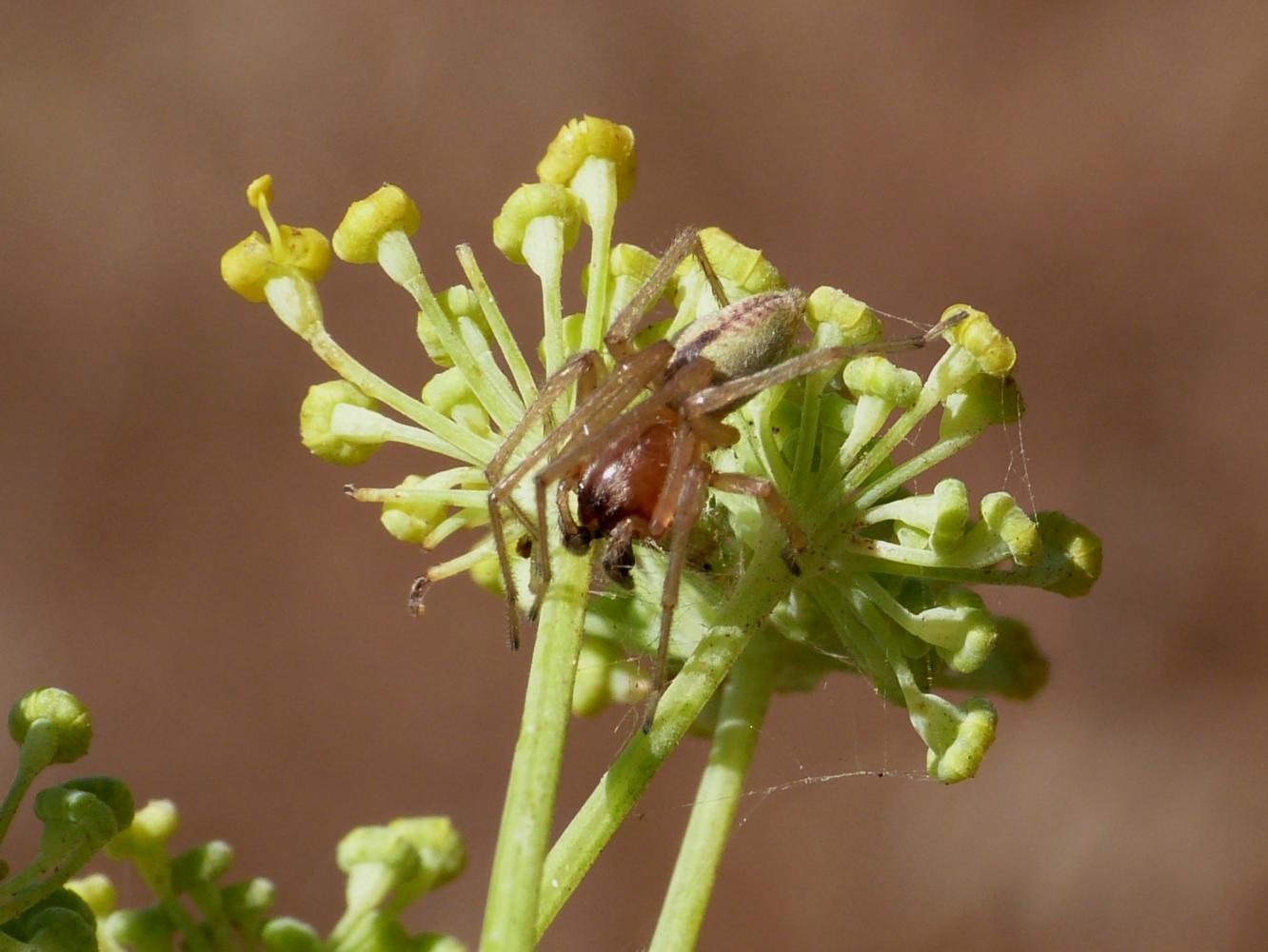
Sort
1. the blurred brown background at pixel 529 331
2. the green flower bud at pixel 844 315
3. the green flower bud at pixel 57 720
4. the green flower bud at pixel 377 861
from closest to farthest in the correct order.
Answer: the green flower bud at pixel 57 720, the green flower bud at pixel 844 315, the green flower bud at pixel 377 861, the blurred brown background at pixel 529 331

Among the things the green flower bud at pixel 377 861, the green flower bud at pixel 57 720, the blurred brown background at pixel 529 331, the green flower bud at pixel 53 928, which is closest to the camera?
the green flower bud at pixel 53 928

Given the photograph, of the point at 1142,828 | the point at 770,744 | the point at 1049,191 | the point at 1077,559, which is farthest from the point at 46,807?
the point at 1049,191

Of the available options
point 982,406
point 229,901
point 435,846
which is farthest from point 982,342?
point 229,901

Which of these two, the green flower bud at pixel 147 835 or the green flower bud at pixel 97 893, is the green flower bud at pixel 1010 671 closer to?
the green flower bud at pixel 147 835

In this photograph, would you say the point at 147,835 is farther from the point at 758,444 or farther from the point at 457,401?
the point at 758,444

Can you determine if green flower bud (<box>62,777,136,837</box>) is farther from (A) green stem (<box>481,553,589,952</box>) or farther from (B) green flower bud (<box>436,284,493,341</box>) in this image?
(B) green flower bud (<box>436,284,493,341</box>)

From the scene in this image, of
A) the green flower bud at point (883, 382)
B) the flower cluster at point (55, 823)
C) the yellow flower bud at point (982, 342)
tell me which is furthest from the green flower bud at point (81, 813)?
the yellow flower bud at point (982, 342)

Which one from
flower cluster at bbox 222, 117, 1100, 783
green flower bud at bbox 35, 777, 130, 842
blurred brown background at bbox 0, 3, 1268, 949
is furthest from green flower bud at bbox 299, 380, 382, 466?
blurred brown background at bbox 0, 3, 1268, 949
